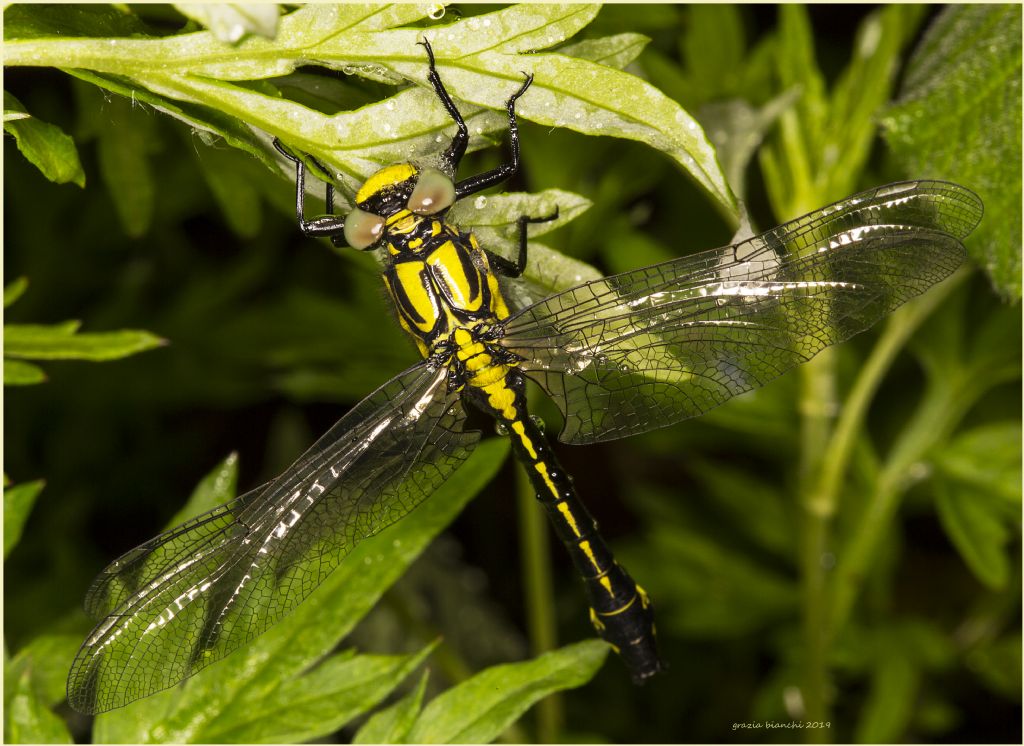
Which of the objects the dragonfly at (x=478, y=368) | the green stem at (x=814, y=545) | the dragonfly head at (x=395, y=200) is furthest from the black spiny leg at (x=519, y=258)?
the green stem at (x=814, y=545)

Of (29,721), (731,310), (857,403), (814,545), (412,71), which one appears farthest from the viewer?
(814,545)

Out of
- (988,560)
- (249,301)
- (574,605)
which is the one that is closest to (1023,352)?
(988,560)

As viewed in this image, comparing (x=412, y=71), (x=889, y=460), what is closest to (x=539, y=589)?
(x=889, y=460)

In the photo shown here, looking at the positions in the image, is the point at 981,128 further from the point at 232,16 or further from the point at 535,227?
the point at 232,16

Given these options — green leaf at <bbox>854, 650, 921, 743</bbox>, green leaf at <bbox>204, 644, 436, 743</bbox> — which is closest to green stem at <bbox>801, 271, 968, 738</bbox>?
green leaf at <bbox>854, 650, 921, 743</bbox>

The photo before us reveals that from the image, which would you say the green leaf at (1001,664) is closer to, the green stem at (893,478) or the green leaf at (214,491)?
the green stem at (893,478)

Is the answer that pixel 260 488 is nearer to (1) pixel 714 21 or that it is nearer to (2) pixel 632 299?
(2) pixel 632 299

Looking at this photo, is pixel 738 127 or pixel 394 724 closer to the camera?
pixel 394 724
